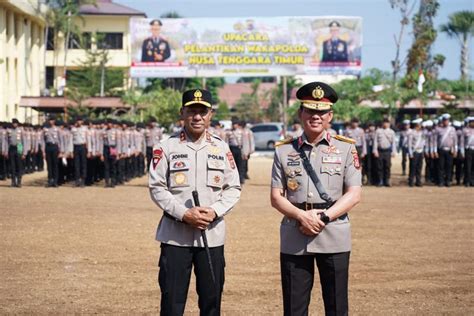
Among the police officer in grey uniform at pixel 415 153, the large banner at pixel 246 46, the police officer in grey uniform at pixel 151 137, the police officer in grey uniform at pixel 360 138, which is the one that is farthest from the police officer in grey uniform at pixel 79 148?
the large banner at pixel 246 46

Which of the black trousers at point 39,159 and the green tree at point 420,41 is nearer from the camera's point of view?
the black trousers at point 39,159

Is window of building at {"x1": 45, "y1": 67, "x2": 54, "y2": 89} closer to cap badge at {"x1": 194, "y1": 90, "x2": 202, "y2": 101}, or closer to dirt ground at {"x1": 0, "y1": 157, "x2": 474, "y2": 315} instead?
dirt ground at {"x1": 0, "y1": 157, "x2": 474, "y2": 315}

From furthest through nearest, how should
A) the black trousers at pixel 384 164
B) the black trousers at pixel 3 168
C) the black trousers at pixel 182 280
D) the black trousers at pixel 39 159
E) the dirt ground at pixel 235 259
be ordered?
the black trousers at pixel 39 159 < the black trousers at pixel 3 168 < the black trousers at pixel 384 164 < the dirt ground at pixel 235 259 < the black trousers at pixel 182 280

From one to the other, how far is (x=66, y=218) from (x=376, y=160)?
413 inches

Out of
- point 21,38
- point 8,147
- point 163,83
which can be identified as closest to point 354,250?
point 8,147

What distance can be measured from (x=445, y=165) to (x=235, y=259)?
13.9 metres

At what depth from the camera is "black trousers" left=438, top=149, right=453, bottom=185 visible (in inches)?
887

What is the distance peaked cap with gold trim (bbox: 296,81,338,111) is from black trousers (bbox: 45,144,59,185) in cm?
1767

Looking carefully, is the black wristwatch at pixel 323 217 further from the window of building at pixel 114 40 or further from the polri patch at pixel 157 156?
the window of building at pixel 114 40

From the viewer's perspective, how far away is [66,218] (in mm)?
14430

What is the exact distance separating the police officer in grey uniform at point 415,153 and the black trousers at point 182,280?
1785 cm

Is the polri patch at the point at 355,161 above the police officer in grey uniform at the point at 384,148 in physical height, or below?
above

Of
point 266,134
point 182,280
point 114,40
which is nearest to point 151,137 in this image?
point 266,134

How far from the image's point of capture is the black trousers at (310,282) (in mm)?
5184
